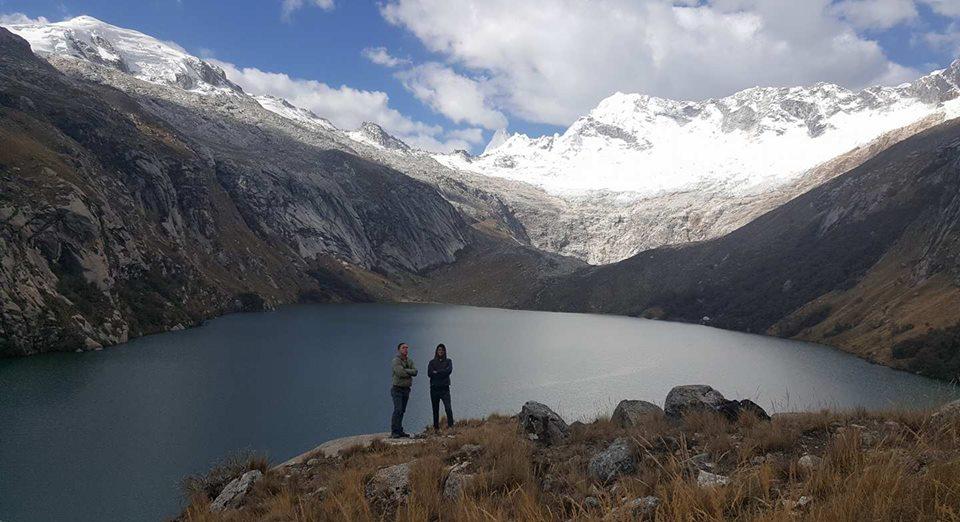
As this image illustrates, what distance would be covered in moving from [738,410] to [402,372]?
29.8ft

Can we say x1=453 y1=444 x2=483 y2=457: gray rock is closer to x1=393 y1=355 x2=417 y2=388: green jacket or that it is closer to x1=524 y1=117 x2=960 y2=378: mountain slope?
x1=393 y1=355 x2=417 y2=388: green jacket

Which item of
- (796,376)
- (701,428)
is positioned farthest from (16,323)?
(796,376)

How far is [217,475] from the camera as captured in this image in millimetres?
12477

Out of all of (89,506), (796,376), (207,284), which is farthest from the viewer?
(207,284)

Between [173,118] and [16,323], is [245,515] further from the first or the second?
[173,118]

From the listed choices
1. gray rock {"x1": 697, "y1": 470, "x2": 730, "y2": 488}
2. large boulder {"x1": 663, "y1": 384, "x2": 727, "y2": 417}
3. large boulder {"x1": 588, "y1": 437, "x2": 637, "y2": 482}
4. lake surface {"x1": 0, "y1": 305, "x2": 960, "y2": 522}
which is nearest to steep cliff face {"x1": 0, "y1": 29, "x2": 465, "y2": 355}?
lake surface {"x1": 0, "y1": 305, "x2": 960, "y2": 522}

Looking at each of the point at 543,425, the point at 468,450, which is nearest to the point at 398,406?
the point at 543,425

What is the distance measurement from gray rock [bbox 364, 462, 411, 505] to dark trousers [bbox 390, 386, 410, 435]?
6080mm

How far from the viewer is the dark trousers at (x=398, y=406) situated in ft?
50.3

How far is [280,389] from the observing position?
4347 centimetres

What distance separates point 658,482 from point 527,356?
59988 mm

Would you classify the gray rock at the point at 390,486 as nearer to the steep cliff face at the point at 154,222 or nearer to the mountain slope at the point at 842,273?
the steep cliff face at the point at 154,222

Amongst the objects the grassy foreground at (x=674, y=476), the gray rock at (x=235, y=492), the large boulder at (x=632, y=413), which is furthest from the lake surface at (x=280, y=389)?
the gray rock at (x=235, y=492)

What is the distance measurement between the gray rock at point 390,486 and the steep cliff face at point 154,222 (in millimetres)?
56716
